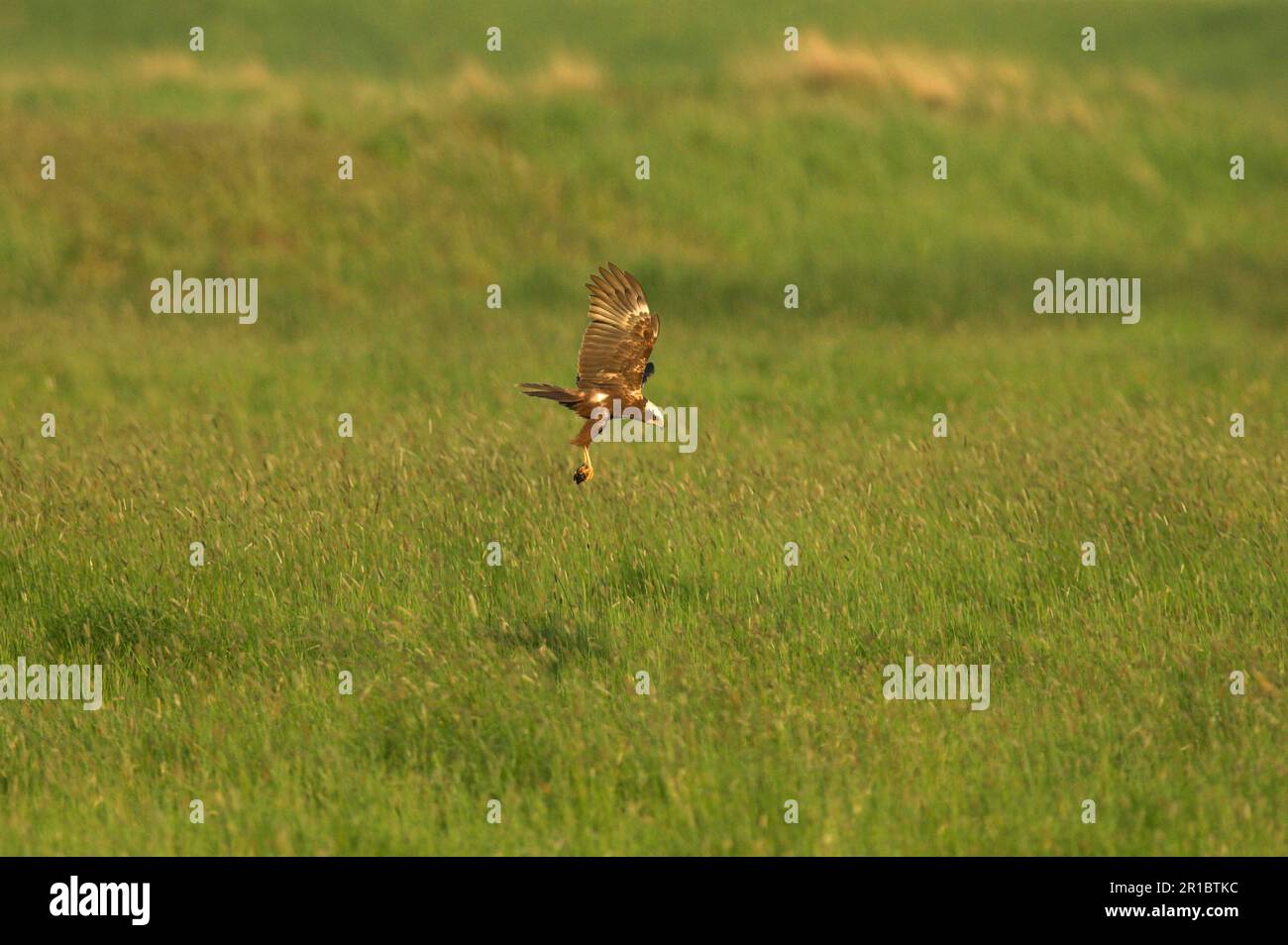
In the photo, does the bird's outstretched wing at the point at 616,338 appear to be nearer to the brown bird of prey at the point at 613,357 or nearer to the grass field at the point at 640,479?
the brown bird of prey at the point at 613,357

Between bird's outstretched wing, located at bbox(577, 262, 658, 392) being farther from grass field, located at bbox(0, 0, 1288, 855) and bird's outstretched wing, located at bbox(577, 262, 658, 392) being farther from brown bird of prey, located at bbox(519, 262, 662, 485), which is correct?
grass field, located at bbox(0, 0, 1288, 855)

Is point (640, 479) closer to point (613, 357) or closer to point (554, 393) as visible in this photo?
point (613, 357)

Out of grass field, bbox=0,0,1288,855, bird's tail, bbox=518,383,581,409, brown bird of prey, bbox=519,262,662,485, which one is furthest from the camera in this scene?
brown bird of prey, bbox=519,262,662,485

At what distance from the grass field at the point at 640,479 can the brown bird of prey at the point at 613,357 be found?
2.33 ft

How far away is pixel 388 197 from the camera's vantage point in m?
21.6

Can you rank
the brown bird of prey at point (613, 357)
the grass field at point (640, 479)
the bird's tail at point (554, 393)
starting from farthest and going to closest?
the brown bird of prey at point (613, 357) → the bird's tail at point (554, 393) → the grass field at point (640, 479)

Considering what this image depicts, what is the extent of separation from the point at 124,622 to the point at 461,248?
13.8 meters

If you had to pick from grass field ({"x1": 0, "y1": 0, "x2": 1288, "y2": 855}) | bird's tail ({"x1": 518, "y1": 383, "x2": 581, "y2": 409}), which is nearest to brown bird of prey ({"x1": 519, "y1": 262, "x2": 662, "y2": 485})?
bird's tail ({"x1": 518, "y1": 383, "x2": 581, "y2": 409})

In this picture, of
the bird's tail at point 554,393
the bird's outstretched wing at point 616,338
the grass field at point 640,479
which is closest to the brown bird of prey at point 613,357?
the bird's outstretched wing at point 616,338

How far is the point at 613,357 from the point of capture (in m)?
8.28

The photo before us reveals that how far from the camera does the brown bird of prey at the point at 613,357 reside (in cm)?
823

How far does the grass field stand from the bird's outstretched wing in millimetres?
903

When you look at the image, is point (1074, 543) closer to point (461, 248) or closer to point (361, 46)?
point (461, 248)

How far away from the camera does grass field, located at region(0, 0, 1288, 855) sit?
598cm
